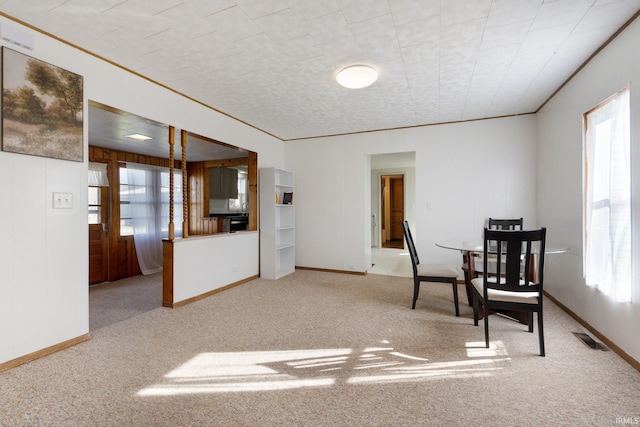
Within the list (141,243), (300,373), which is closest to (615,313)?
(300,373)

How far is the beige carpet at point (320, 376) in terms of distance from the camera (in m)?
1.62

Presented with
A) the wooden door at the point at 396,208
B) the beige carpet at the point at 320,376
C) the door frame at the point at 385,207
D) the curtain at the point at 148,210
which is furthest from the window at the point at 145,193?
the wooden door at the point at 396,208

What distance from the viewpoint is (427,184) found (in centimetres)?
483

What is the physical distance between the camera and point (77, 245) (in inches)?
99.9

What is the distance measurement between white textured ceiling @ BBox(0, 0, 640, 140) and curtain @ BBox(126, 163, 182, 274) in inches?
112

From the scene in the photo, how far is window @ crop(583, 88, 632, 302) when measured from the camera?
219cm

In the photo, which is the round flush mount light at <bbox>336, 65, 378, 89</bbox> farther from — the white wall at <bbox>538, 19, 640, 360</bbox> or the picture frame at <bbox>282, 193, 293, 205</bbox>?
the picture frame at <bbox>282, 193, 293, 205</bbox>

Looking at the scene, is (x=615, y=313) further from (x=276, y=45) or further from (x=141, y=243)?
(x=141, y=243)

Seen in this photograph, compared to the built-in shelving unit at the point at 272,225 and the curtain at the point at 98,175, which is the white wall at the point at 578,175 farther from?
the curtain at the point at 98,175

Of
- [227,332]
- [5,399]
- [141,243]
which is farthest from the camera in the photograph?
[141,243]

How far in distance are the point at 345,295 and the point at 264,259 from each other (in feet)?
5.42

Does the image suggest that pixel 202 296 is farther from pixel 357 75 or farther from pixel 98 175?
pixel 357 75

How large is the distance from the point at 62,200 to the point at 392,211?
8495 millimetres

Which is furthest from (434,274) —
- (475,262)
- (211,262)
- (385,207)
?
(385,207)
